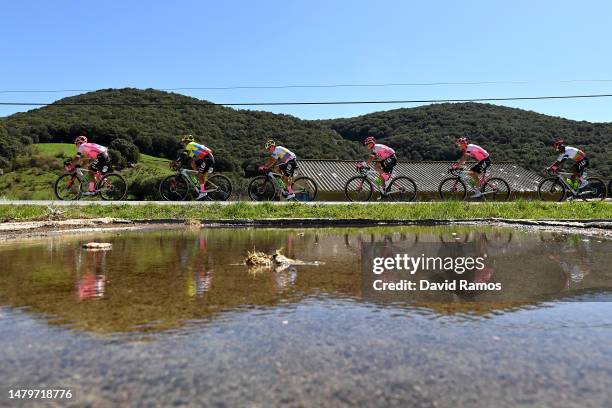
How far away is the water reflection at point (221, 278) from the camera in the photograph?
10.2 feet

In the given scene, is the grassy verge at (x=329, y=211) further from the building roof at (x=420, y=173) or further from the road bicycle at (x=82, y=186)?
the building roof at (x=420, y=173)

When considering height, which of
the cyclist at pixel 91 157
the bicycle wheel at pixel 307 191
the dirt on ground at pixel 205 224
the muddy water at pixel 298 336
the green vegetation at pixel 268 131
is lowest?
the dirt on ground at pixel 205 224

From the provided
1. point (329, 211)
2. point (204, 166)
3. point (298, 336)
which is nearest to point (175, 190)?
point (204, 166)

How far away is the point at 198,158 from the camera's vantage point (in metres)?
14.7

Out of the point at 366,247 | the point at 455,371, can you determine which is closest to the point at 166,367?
the point at 455,371

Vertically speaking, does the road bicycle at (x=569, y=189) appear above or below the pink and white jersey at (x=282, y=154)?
below

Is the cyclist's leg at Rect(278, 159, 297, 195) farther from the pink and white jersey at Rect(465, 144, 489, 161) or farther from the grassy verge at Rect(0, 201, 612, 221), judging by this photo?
the pink and white jersey at Rect(465, 144, 489, 161)

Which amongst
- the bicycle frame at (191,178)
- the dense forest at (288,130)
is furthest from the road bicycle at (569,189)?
the dense forest at (288,130)

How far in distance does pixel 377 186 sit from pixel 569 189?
23.1 feet

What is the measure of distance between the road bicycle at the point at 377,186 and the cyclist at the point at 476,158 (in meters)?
1.75

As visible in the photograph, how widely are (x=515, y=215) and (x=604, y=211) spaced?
2.54 meters

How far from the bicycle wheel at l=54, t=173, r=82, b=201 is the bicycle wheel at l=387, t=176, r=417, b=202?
10.4 m

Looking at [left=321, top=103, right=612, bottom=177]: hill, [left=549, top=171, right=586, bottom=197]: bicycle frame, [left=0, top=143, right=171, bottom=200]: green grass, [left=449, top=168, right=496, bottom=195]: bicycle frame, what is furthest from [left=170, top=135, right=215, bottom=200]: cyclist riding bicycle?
[left=321, top=103, right=612, bottom=177]: hill

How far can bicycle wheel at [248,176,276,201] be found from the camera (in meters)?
15.7
